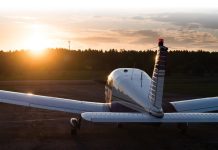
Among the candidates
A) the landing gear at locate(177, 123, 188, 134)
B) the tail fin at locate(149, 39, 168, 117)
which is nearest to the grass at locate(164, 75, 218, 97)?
the landing gear at locate(177, 123, 188, 134)

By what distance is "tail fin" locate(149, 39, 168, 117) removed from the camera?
10.7 metres

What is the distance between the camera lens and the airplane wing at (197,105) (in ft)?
50.8

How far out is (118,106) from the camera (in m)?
15.0

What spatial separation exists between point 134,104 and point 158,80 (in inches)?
108

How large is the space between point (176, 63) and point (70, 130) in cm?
7123

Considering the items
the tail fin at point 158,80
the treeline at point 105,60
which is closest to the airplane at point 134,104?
the tail fin at point 158,80

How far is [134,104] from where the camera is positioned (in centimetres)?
1372

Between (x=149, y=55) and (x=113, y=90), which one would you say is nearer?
(x=113, y=90)

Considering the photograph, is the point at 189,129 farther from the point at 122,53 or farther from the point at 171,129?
the point at 122,53

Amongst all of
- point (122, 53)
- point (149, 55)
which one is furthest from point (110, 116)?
point (122, 53)

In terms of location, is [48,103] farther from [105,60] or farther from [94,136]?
[105,60]

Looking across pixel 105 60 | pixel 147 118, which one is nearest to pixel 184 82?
pixel 147 118

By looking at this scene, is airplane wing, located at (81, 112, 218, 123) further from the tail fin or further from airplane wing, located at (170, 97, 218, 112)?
airplane wing, located at (170, 97, 218, 112)

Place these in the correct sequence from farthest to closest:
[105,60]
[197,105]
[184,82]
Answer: [105,60] → [184,82] → [197,105]
